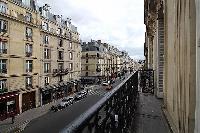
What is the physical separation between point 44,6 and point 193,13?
42204 millimetres

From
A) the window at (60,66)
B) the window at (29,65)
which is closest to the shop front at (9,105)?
the window at (29,65)

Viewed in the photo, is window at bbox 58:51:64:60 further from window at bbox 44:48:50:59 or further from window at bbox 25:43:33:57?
window at bbox 25:43:33:57

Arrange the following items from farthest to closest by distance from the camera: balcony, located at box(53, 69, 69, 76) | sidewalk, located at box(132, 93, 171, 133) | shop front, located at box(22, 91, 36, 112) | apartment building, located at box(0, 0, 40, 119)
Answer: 1. balcony, located at box(53, 69, 69, 76)
2. shop front, located at box(22, 91, 36, 112)
3. apartment building, located at box(0, 0, 40, 119)
4. sidewalk, located at box(132, 93, 171, 133)

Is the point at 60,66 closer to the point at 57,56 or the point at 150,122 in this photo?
the point at 57,56

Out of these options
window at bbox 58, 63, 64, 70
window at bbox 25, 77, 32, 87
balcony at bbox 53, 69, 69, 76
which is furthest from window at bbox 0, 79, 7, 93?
window at bbox 58, 63, 64, 70

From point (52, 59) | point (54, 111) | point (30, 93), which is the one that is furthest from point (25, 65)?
point (52, 59)

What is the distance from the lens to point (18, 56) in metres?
32.2

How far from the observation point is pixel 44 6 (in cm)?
4288

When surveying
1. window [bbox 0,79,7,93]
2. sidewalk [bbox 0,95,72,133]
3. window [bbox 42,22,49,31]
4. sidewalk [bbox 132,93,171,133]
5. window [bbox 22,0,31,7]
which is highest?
window [bbox 22,0,31,7]

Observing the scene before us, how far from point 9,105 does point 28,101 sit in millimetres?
4230

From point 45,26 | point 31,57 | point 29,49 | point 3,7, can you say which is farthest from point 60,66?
point 3,7

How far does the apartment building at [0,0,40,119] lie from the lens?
29703mm

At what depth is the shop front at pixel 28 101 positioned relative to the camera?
3366cm

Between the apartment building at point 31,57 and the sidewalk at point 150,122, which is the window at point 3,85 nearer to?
the apartment building at point 31,57
